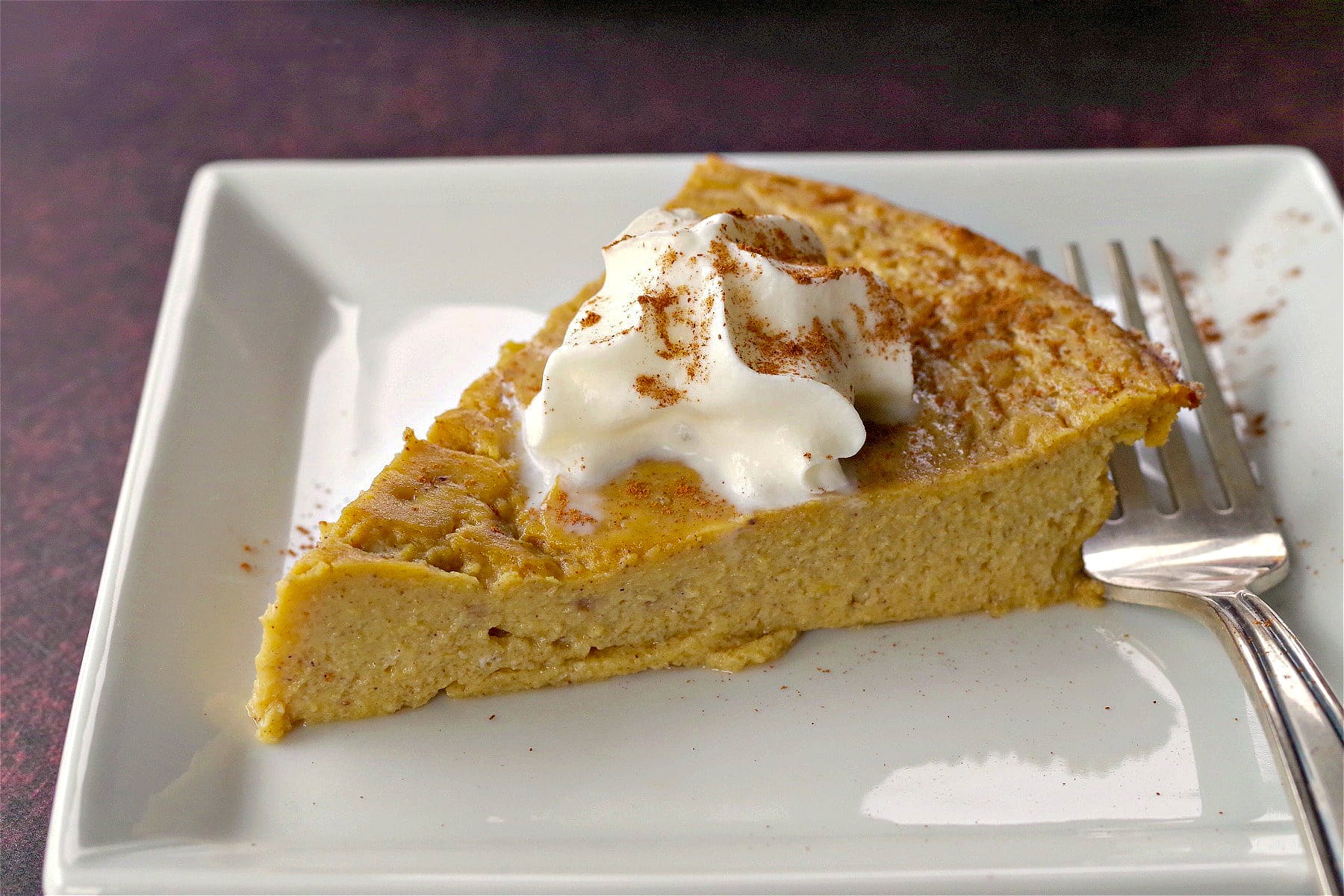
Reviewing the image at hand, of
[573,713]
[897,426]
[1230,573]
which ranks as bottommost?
[573,713]

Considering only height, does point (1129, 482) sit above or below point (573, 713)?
above

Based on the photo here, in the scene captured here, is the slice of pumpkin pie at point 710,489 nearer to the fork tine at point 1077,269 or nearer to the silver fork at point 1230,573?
the silver fork at point 1230,573

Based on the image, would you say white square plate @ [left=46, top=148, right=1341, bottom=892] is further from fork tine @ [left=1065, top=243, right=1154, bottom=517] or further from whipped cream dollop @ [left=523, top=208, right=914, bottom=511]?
whipped cream dollop @ [left=523, top=208, right=914, bottom=511]

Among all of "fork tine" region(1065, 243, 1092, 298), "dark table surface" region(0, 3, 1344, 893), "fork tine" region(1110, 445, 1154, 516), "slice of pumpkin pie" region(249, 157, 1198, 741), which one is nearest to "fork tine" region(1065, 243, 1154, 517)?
"fork tine" region(1110, 445, 1154, 516)

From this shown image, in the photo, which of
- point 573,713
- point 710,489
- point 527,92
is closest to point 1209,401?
point 710,489

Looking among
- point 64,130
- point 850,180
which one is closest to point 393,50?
point 64,130

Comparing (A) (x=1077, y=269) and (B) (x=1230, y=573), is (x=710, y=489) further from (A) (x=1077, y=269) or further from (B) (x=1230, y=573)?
(A) (x=1077, y=269)
